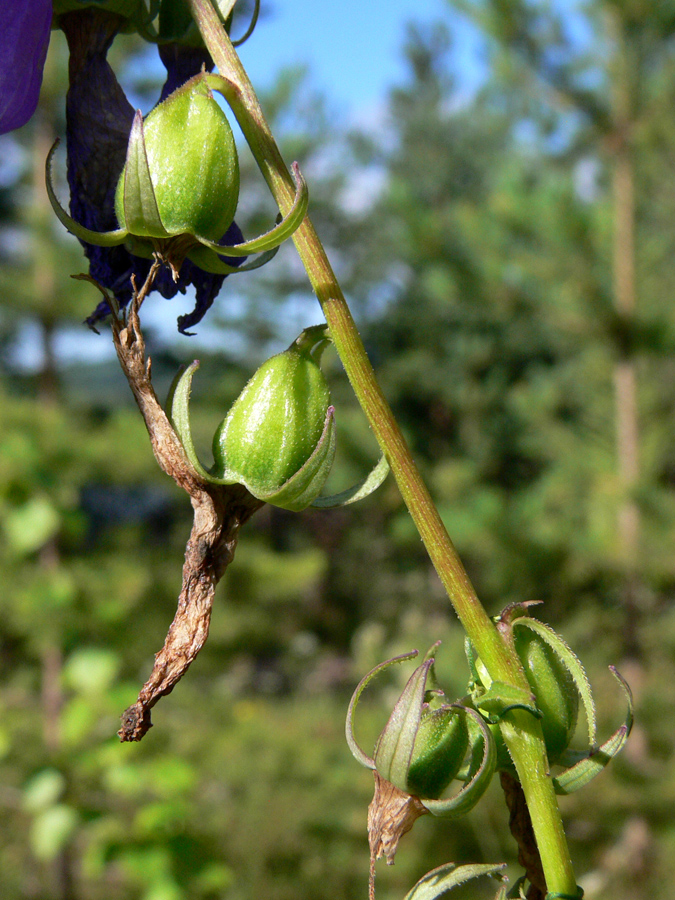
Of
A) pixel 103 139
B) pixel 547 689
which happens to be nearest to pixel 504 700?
pixel 547 689

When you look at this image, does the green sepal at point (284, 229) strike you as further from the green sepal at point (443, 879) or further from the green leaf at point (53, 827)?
the green leaf at point (53, 827)

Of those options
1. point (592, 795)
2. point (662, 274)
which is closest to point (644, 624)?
point (592, 795)

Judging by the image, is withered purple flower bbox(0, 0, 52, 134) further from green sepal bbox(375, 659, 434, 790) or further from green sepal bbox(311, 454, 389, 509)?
green sepal bbox(375, 659, 434, 790)

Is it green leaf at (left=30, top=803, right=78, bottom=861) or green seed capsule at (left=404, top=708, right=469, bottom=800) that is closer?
green seed capsule at (left=404, top=708, right=469, bottom=800)

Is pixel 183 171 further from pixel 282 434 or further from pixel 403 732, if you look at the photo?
pixel 403 732

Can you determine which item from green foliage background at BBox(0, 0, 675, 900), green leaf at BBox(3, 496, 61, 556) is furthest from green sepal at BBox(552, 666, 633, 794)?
green leaf at BBox(3, 496, 61, 556)

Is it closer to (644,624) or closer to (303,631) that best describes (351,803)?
(644,624)
